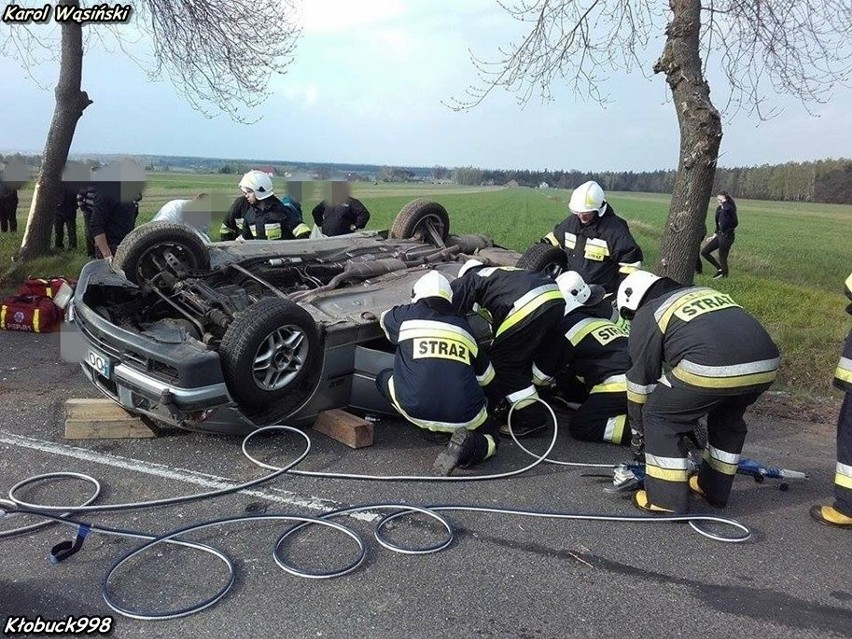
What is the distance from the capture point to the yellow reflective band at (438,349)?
4.20 metres

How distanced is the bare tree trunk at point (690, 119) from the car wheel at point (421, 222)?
7.50 ft

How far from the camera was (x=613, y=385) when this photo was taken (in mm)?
4781

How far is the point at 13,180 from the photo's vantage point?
34.3 feet

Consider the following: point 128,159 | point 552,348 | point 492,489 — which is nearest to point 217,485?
point 492,489

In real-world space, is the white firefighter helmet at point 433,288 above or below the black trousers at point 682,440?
above

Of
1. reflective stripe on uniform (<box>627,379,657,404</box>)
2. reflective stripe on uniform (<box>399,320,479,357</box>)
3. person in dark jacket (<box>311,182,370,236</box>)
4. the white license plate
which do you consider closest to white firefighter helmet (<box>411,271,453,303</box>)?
reflective stripe on uniform (<box>399,320,479,357</box>)

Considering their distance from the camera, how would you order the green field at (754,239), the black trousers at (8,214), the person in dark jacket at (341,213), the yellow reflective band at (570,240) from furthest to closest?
the black trousers at (8,214) → the person in dark jacket at (341,213) → the green field at (754,239) → the yellow reflective band at (570,240)

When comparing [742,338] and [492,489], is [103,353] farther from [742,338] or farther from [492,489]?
[742,338]

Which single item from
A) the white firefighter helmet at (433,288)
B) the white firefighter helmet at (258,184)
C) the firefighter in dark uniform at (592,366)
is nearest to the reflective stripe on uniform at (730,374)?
the firefighter in dark uniform at (592,366)

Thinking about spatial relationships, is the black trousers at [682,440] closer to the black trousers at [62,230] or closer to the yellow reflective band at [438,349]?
the yellow reflective band at [438,349]

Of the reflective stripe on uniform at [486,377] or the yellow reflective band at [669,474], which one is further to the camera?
the reflective stripe on uniform at [486,377]

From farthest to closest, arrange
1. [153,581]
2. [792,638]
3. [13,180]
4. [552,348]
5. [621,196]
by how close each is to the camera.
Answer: [621,196]
[13,180]
[552,348]
[153,581]
[792,638]

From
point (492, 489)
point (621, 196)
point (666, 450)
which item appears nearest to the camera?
point (666, 450)

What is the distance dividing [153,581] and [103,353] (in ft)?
5.77
